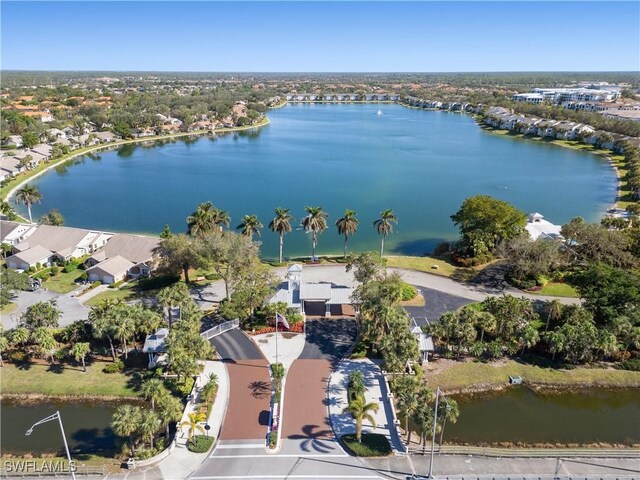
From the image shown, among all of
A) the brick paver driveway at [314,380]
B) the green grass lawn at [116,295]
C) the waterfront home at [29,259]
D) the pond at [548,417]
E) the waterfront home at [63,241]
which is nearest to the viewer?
the brick paver driveway at [314,380]

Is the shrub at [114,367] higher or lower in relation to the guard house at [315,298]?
lower

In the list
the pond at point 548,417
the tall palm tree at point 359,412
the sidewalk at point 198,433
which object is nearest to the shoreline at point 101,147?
the sidewalk at point 198,433

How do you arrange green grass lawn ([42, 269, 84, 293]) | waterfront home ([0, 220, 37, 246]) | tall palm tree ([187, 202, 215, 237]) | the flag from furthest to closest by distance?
waterfront home ([0, 220, 37, 246]) → tall palm tree ([187, 202, 215, 237]) → green grass lawn ([42, 269, 84, 293]) → the flag

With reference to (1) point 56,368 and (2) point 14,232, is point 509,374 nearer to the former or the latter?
(1) point 56,368

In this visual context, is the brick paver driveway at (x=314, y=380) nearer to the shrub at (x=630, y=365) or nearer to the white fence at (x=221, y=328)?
the white fence at (x=221, y=328)

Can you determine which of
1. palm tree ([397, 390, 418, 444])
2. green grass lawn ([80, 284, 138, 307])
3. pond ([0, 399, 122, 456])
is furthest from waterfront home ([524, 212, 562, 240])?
pond ([0, 399, 122, 456])

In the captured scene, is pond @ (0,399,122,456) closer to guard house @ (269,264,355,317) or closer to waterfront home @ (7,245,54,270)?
guard house @ (269,264,355,317)

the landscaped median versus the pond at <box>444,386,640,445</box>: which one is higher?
the landscaped median

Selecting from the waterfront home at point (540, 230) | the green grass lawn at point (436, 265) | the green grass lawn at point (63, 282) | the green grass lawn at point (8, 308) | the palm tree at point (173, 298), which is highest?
the palm tree at point (173, 298)
